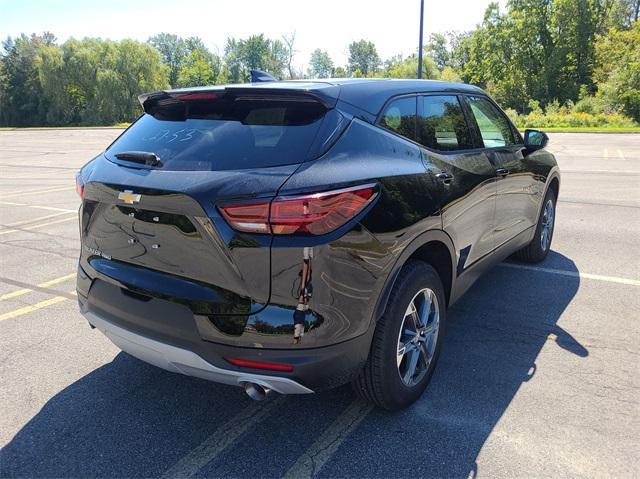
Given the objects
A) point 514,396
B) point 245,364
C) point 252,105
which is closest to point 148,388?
point 245,364

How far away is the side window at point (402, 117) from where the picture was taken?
2.82 meters

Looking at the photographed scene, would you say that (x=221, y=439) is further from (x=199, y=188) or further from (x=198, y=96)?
(x=198, y=96)

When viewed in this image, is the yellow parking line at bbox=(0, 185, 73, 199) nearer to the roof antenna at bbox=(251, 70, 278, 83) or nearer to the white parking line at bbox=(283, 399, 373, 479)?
the roof antenna at bbox=(251, 70, 278, 83)

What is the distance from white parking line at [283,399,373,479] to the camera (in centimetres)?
238

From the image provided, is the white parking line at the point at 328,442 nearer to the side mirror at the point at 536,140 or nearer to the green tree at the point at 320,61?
the side mirror at the point at 536,140

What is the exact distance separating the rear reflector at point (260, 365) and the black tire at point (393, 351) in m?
0.50

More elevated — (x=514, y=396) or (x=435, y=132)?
(x=435, y=132)

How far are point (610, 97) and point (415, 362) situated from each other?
134ft

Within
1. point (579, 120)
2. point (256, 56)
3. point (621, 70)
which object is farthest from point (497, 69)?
point (256, 56)

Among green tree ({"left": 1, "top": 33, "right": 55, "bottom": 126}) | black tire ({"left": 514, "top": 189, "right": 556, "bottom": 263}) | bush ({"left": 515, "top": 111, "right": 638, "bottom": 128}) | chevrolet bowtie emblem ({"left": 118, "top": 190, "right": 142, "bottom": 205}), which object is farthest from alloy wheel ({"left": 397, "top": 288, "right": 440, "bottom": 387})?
green tree ({"left": 1, "top": 33, "right": 55, "bottom": 126})

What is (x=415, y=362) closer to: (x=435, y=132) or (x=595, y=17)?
(x=435, y=132)

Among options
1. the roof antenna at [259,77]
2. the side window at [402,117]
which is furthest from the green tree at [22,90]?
the side window at [402,117]

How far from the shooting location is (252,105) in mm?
2598

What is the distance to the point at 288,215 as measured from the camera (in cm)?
213
